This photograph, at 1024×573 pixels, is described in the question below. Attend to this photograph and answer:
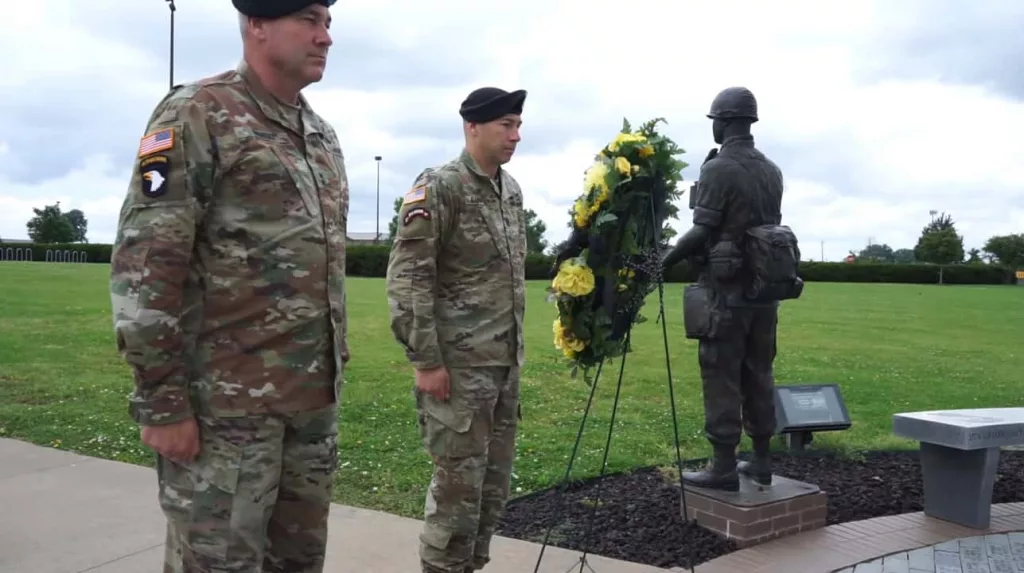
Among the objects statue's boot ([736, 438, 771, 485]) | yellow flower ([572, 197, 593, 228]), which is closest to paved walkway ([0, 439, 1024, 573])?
statue's boot ([736, 438, 771, 485])

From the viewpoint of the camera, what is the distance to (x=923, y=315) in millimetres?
21062

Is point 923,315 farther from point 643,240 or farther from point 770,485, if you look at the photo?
point 643,240

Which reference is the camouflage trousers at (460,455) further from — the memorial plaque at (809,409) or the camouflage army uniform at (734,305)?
the memorial plaque at (809,409)

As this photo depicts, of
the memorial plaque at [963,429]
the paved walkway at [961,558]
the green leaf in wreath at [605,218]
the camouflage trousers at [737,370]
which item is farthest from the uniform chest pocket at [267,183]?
the memorial plaque at [963,429]

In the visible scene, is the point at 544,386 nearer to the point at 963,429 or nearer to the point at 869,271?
the point at 963,429

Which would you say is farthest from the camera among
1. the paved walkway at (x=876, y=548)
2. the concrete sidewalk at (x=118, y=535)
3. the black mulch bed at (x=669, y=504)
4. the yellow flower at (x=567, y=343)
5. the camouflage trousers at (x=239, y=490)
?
the black mulch bed at (x=669, y=504)

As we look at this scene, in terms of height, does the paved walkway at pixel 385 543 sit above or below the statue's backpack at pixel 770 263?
below

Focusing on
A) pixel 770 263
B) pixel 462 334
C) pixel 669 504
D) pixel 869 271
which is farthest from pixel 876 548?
pixel 869 271

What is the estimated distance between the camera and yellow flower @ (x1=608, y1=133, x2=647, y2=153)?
145 inches

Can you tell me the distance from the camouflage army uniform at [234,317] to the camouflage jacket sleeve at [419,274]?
0.82 metres

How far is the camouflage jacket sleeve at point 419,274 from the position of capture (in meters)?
3.21

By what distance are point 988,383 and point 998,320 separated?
11.4m

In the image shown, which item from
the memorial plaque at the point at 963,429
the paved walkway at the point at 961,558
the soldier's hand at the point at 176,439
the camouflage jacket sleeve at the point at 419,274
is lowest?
the paved walkway at the point at 961,558

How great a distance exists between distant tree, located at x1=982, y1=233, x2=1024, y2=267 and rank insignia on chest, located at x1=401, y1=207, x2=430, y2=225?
54.3 m
